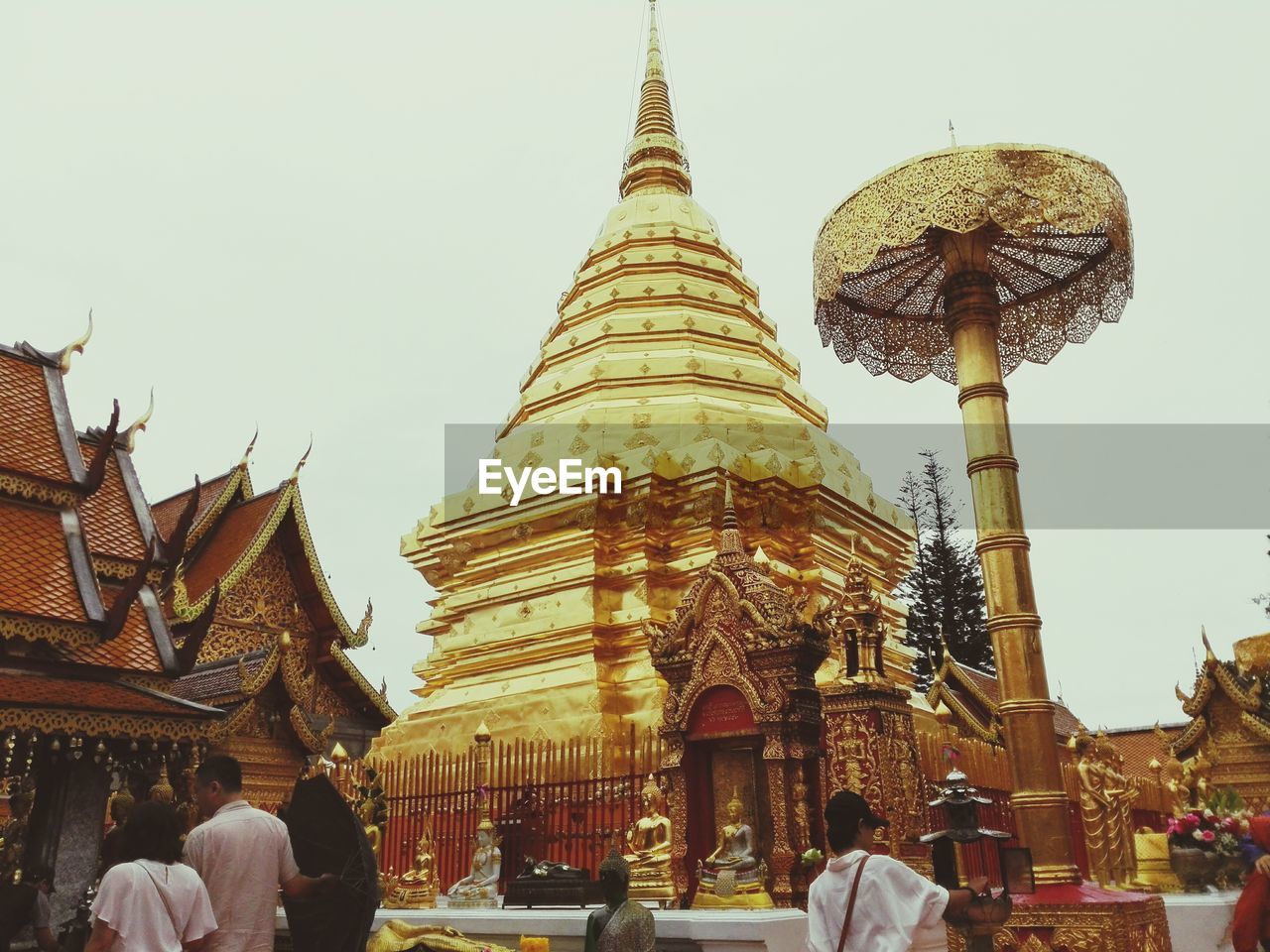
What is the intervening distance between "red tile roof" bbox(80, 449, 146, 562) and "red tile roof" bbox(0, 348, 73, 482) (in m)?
0.87

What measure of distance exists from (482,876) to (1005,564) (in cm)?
425

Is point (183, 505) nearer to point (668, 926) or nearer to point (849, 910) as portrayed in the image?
point (668, 926)

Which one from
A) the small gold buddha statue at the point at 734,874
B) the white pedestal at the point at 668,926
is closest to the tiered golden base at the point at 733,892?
the small gold buddha statue at the point at 734,874

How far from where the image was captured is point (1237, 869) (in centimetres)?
817

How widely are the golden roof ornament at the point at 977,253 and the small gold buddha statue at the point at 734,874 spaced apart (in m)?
3.84

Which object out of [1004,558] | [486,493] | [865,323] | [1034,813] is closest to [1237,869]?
[1034,813]

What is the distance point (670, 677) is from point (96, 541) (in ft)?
19.9

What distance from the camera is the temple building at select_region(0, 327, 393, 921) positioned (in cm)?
740

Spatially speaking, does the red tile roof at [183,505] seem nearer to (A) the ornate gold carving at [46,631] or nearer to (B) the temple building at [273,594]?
(B) the temple building at [273,594]

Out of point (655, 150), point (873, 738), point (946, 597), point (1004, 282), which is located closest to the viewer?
point (873, 738)

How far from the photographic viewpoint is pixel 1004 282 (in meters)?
8.67

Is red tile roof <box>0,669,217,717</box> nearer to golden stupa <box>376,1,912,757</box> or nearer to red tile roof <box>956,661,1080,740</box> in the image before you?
golden stupa <box>376,1,912,757</box>

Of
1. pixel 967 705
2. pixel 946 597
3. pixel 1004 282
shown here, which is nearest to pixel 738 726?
pixel 1004 282

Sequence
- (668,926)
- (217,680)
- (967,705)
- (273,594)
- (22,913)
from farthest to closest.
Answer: (273,594)
(967,705)
(217,680)
(22,913)
(668,926)
